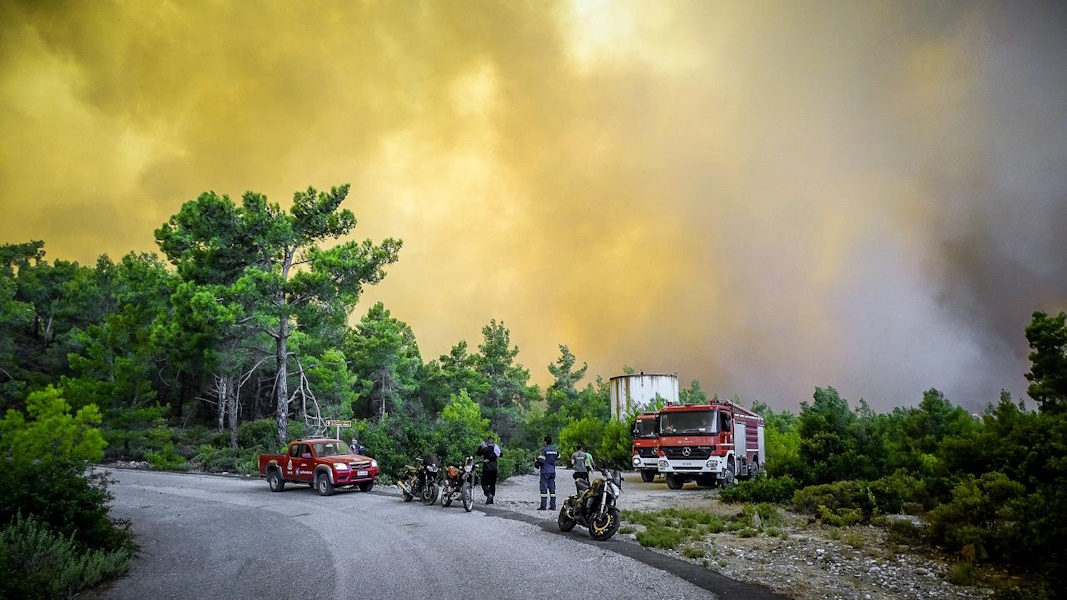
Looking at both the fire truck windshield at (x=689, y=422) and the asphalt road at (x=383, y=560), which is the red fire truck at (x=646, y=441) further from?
the asphalt road at (x=383, y=560)

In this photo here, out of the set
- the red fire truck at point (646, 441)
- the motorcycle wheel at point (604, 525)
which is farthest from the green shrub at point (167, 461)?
the motorcycle wheel at point (604, 525)

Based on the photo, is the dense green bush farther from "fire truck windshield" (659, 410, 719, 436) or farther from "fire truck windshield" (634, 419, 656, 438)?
"fire truck windshield" (634, 419, 656, 438)

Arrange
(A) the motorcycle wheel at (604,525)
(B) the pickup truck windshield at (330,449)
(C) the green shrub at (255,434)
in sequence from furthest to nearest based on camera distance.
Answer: (C) the green shrub at (255,434) < (B) the pickup truck windshield at (330,449) < (A) the motorcycle wheel at (604,525)

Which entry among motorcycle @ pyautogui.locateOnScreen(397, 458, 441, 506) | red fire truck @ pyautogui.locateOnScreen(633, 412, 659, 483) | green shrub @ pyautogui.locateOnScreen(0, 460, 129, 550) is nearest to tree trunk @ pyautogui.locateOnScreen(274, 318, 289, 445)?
motorcycle @ pyautogui.locateOnScreen(397, 458, 441, 506)

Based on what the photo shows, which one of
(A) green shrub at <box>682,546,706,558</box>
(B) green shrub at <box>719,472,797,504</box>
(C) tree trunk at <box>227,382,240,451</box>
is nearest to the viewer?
(A) green shrub at <box>682,546,706,558</box>

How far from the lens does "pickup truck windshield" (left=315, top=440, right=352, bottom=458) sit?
20677mm

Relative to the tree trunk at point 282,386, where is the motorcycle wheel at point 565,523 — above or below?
below

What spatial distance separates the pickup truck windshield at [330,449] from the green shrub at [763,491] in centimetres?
1316

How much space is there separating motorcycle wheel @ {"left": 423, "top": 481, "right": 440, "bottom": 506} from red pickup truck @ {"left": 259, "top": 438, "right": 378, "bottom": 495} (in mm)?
3523

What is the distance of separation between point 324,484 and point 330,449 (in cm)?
171

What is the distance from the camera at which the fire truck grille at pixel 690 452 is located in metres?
21.3

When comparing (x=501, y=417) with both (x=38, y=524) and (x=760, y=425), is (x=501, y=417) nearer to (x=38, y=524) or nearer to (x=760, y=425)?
(x=760, y=425)

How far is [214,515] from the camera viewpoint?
1538cm

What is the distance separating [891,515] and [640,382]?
25.8 m
